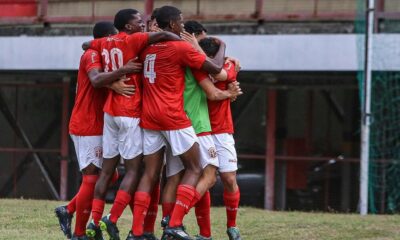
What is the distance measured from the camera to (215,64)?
32.3 feet

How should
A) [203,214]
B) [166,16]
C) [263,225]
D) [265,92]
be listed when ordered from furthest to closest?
1. [265,92]
2. [263,225]
3. [203,214]
4. [166,16]

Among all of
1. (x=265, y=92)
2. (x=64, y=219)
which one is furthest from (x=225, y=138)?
(x=265, y=92)

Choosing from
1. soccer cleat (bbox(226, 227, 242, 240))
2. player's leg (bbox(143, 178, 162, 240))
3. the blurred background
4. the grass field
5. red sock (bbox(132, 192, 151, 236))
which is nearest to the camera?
red sock (bbox(132, 192, 151, 236))

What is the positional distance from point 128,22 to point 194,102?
38.4 inches

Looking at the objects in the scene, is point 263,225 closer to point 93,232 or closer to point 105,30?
point 93,232

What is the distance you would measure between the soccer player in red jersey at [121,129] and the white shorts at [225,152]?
86cm

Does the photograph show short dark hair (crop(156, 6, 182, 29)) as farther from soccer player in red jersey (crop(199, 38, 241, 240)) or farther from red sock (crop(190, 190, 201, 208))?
red sock (crop(190, 190, 201, 208))

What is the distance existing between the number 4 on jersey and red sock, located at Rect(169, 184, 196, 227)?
1.02 metres

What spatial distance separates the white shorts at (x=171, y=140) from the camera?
31.6 feet

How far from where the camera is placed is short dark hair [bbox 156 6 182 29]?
9875mm

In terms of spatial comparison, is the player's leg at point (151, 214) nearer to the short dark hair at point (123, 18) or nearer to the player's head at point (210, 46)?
the player's head at point (210, 46)

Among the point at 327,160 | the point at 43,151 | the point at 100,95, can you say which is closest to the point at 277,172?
the point at 327,160

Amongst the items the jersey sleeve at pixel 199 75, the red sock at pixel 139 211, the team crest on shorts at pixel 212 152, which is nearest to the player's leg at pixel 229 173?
the team crest on shorts at pixel 212 152

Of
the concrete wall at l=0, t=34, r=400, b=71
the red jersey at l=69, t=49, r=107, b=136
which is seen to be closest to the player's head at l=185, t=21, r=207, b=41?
the red jersey at l=69, t=49, r=107, b=136
